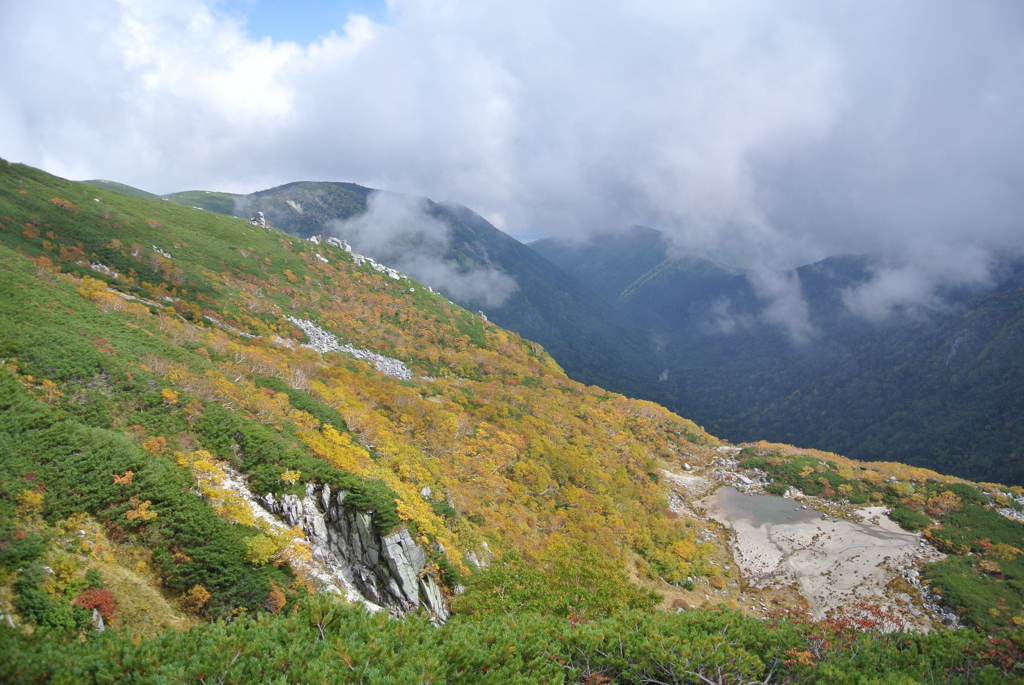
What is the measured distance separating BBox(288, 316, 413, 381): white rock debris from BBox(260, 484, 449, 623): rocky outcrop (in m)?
37.9

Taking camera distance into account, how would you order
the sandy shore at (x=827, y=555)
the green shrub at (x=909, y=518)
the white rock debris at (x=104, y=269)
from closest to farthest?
Result: the sandy shore at (x=827, y=555) < the green shrub at (x=909, y=518) < the white rock debris at (x=104, y=269)

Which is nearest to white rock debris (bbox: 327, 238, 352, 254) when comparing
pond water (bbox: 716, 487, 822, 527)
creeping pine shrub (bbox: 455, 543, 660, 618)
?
pond water (bbox: 716, 487, 822, 527)

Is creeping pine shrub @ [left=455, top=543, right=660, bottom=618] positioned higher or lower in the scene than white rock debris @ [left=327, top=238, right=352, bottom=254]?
lower

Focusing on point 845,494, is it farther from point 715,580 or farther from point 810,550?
point 715,580

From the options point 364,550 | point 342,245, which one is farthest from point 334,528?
point 342,245

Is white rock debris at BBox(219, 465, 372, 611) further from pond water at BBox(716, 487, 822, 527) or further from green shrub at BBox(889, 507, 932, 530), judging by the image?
green shrub at BBox(889, 507, 932, 530)

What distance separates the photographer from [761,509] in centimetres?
5303

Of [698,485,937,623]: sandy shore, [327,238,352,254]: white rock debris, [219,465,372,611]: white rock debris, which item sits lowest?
[219,465,372,611]: white rock debris

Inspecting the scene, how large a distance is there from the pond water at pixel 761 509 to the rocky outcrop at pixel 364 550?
42685 millimetres

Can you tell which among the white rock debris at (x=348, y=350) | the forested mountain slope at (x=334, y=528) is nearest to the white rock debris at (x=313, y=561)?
the forested mountain slope at (x=334, y=528)

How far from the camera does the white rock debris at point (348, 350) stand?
6048 cm

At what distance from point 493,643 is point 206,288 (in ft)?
198

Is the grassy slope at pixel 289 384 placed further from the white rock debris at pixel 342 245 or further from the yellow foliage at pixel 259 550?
the white rock debris at pixel 342 245

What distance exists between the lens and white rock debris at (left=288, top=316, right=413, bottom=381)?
60.5m
